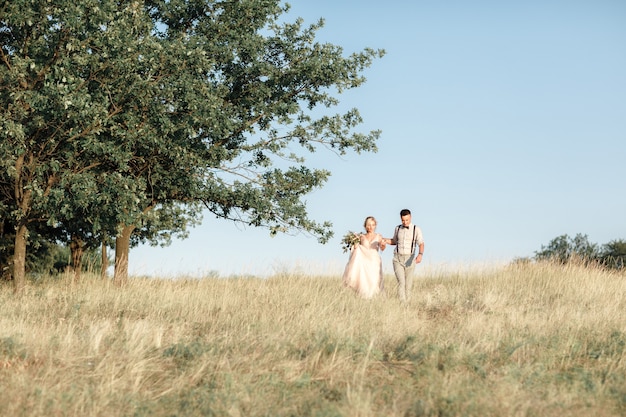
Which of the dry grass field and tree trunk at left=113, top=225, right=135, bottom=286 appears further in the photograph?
tree trunk at left=113, top=225, right=135, bottom=286

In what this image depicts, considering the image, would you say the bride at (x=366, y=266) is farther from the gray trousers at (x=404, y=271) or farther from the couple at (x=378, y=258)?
the gray trousers at (x=404, y=271)

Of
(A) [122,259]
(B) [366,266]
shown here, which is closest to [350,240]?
(B) [366,266]

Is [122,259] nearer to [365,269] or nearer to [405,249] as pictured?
[365,269]

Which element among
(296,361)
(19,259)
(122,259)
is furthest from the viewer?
(122,259)

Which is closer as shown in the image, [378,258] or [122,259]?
[378,258]

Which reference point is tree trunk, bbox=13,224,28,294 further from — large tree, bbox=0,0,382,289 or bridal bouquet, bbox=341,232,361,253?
bridal bouquet, bbox=341,232,361,253

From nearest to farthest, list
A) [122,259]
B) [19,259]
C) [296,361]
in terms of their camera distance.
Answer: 1. [296,361]
2. [19,259]
3. [122,259]

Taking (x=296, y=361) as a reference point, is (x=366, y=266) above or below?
above

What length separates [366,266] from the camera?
1806cm

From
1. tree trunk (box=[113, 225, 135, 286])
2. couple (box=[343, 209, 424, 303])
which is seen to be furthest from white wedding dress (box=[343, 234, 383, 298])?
tree trunk (box=[113, 225, 135, 286])

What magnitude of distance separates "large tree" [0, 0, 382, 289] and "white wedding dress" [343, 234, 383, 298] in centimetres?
500

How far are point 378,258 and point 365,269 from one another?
444 millimetres

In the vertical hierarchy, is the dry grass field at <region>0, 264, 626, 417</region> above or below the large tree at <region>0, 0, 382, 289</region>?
below

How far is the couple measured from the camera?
17.5 meters
